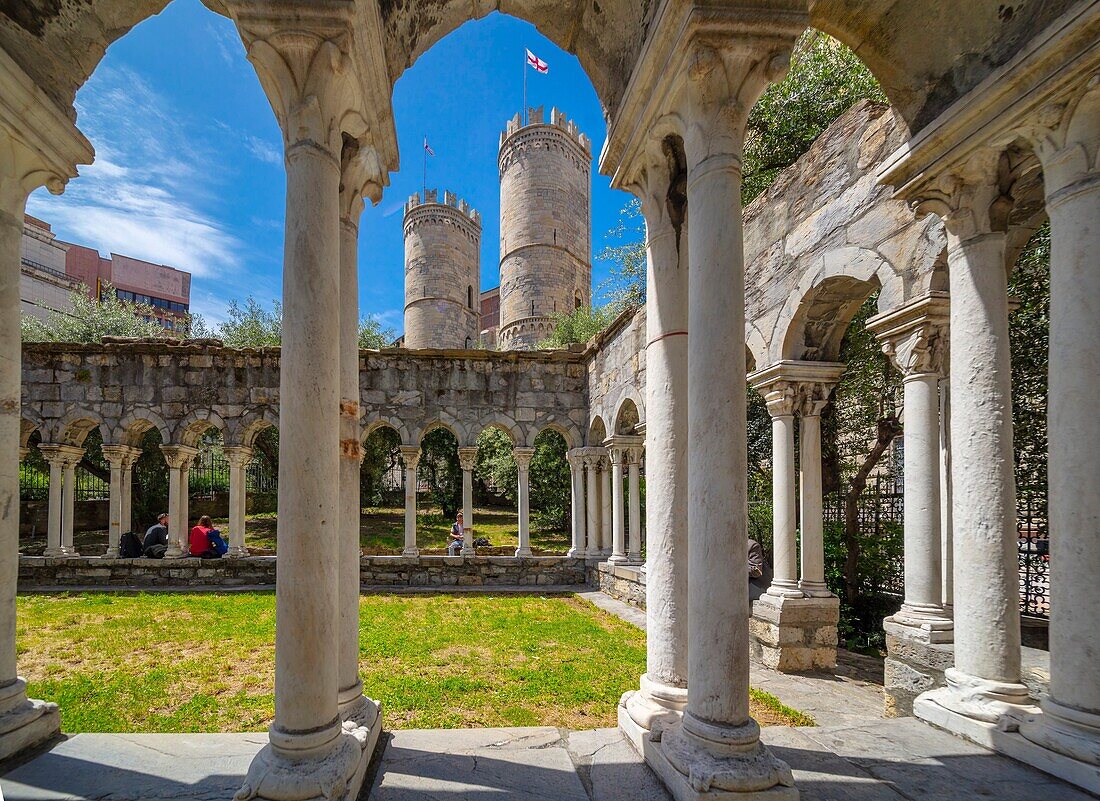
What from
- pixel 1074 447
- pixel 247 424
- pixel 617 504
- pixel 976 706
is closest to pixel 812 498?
pixel 976 706

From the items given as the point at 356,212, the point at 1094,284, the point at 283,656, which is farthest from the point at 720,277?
the point at 283,656

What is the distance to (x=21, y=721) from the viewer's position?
109 inches

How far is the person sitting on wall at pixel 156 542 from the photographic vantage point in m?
10.7

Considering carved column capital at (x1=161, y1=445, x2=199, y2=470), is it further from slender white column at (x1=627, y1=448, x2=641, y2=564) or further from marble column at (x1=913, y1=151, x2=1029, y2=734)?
marble column at (x1=913, y1=151, x2=1029, y2=734)

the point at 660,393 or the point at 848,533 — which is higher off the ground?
the point at 660,393

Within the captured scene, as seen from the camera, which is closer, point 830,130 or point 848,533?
point 830,130

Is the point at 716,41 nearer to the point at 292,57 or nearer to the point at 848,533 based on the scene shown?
the point at 292,57

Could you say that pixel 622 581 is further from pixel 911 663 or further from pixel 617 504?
pixel 911 663

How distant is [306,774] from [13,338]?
2.59 meters

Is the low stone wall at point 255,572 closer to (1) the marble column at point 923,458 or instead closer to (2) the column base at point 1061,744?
(1) the marble column at point 923,458

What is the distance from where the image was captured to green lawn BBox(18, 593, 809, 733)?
14.1 feet

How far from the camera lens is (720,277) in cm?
246

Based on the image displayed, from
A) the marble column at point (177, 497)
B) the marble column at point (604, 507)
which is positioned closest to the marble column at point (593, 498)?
the marble column at point (604, 507)

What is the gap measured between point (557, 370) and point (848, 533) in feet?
19.3
